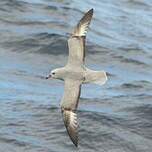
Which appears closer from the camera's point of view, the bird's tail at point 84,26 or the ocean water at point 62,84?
the bird's tail at point 84,26

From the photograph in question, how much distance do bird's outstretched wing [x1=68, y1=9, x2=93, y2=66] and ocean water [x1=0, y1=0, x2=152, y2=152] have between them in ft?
5.67

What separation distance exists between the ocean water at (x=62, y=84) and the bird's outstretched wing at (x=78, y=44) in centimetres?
173

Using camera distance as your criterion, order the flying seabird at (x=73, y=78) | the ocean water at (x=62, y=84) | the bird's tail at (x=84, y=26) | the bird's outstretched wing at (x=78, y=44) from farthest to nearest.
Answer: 1. the ocean water at (x=62, y=84)
2. the bird's tail at (x=84, y=26)
3. the bird's outstretched wing at (x=78, y=44)
4. the flying seabird at (x=73, y=78)

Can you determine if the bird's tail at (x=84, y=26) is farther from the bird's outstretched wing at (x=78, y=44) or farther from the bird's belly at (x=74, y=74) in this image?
the bird's belly at (x=74, y=74)

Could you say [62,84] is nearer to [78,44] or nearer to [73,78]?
[78,44]

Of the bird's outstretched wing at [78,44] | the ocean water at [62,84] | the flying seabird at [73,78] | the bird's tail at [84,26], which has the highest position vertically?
the bird's tail at [84,26]

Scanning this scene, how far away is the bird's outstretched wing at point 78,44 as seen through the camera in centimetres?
1033

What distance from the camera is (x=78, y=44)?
413 inches

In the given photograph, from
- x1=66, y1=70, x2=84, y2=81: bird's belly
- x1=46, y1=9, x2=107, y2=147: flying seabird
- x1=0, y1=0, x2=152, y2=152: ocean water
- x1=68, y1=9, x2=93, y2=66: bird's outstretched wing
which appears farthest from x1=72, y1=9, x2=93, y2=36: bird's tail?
x1=0, y1=0, x2=152, y2=152: ocean water

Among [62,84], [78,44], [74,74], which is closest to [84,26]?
[78,44]

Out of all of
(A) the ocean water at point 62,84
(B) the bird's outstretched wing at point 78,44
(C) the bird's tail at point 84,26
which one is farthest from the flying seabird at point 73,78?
(A) the ocean water at point 62,84

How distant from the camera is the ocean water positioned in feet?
39.0

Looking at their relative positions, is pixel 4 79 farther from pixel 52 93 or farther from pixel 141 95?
pixel 141 95

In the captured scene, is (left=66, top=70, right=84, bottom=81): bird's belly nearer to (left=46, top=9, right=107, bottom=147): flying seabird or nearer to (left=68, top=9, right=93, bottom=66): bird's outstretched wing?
(left=46, top=9, right=107, bottom=147): flying seabird
